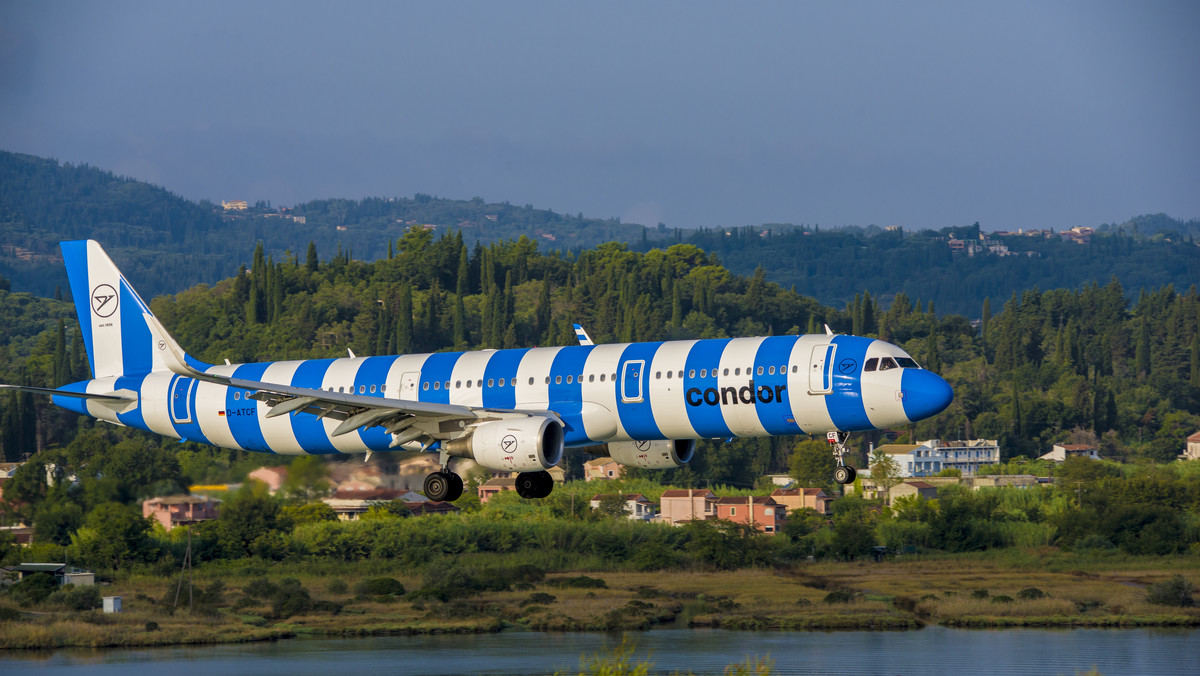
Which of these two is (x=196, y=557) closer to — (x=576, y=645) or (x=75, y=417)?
(x=576, y=645)

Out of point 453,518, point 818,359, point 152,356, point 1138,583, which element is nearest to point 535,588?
point 453,518

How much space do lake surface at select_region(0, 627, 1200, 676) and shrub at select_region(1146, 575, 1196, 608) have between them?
6.79 meters

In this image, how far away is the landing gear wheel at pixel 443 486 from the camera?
46094mm

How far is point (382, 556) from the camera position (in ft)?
488

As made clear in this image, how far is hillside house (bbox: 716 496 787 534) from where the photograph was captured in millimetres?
165438

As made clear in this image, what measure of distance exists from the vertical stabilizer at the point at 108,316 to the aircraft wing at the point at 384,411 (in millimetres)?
6320

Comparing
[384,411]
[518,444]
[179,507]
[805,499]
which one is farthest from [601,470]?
[518,444]

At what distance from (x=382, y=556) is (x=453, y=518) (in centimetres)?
994

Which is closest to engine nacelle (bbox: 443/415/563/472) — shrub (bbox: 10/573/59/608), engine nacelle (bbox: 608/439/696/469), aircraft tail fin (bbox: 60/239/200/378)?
engine nacelle (bbox: 608/439/696/469)

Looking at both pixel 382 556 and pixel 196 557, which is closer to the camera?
pixel 196 557

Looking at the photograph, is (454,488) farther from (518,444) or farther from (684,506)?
(684,506)

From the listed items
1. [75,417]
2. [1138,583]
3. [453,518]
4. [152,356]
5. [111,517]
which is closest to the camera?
[152,356]

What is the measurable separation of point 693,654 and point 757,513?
2074 inches

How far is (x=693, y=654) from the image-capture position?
115 metres
